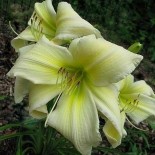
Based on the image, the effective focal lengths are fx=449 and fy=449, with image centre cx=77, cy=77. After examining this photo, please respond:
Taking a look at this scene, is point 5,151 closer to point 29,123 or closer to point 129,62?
point 29,123

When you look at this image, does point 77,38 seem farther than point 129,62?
Yes

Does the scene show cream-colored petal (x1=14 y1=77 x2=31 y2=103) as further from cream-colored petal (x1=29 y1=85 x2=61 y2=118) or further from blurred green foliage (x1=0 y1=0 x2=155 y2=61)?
blurred green foliage (x1=0 y1=0 x2=155 y2=61)

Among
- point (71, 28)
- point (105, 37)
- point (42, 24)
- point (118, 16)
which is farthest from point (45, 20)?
point (118, 16)

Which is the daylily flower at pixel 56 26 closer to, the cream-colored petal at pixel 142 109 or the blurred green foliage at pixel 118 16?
the cream-colored petal at pixel 142 109

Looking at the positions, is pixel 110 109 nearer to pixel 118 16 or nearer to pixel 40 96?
pixel 40 96

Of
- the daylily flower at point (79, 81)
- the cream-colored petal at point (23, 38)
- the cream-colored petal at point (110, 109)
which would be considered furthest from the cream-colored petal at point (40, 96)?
the cream-colored petal at point (23, 38)

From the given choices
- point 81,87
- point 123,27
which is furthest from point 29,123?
point 123,27

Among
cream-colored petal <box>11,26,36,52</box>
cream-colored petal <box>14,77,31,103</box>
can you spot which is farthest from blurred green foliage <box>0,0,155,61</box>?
cream-colored petal <box>14,77,31,103</box>
